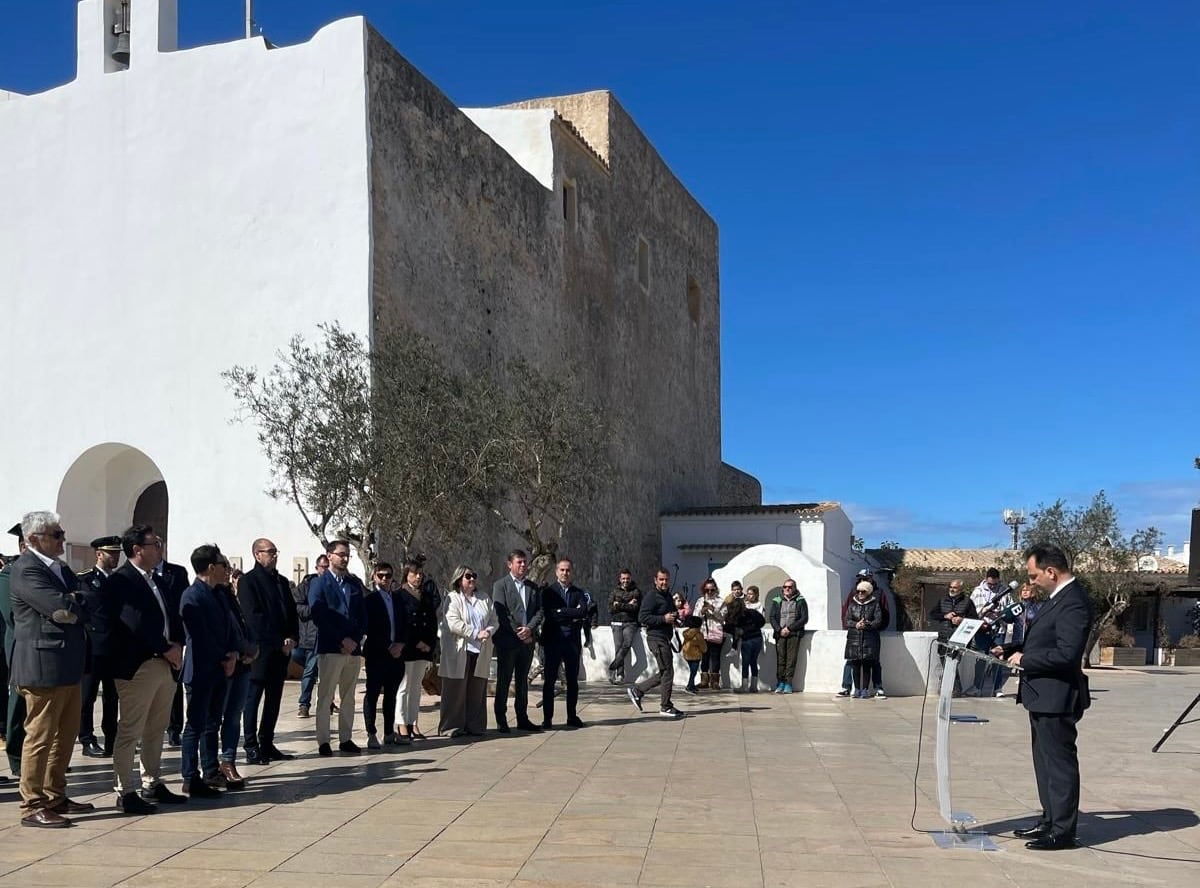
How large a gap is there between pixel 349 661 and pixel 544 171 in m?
16.7

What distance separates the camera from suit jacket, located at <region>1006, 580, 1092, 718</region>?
21.2ft

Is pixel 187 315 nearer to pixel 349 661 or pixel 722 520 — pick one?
pixel 349 661

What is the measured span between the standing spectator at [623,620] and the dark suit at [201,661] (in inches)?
263

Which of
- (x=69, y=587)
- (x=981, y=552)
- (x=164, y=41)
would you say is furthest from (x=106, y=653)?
(x=981, y=552)

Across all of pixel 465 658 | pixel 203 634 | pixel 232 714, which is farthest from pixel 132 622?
pixel 465 658

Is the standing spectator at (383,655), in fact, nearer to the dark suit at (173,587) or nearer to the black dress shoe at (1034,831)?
the dark suit at (173,587)

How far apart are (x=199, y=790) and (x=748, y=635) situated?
31.2ft

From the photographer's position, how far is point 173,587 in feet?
26.8

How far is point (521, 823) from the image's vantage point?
6.88m

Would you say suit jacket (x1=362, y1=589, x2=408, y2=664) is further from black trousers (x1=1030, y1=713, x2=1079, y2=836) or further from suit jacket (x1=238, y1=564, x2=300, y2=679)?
black trousers (x1=1030, y1=713, x2=1079, y2=836)

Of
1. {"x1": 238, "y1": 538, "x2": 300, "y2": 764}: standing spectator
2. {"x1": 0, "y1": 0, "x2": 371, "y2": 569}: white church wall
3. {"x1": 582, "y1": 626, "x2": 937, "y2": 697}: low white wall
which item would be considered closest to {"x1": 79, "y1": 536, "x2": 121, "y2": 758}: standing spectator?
{"x1": 238, "y1": 538, "x2": 300, "y2": 764}: standing spectator

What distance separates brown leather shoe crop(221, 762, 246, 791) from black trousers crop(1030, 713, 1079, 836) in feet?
17.0

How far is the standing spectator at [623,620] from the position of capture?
1448 cm

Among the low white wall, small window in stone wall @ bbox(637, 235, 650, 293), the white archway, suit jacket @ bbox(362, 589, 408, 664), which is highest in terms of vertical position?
small window in stone wall @ bbox(637, 235, 650, 293)
